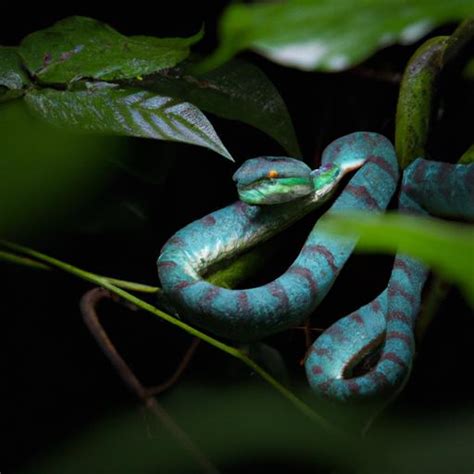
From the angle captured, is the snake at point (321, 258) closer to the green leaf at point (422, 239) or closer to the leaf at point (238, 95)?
the leaf at point (238, 95)

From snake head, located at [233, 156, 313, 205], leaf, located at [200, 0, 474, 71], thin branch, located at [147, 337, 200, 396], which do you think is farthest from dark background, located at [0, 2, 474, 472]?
leaf, located at [200, 0, 474, 71]

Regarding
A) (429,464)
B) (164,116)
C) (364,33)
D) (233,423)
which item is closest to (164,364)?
(164,116)

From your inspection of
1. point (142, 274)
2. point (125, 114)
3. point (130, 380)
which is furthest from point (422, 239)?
point (142, 274)

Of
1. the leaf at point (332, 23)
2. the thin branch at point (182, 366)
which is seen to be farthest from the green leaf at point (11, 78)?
the leaf at point (332, 23)

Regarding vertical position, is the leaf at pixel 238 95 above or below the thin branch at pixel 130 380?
above

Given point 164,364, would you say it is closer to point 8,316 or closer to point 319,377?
point 8,316
